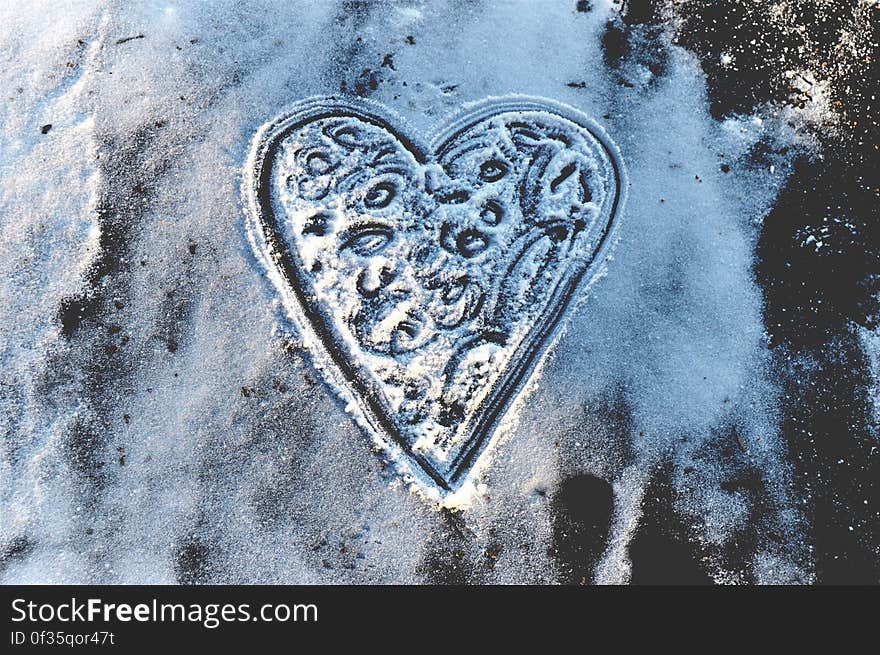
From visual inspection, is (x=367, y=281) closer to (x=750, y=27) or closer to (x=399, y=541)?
(x=399, y=541)

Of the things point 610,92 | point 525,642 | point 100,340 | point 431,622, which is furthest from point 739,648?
point 100,340

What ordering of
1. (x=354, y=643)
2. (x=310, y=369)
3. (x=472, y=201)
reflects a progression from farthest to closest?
(x=472, y=201), (x=310, y=369), (x=354, y=643)

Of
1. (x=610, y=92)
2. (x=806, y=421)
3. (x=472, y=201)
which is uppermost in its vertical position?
(x=610, y=92)

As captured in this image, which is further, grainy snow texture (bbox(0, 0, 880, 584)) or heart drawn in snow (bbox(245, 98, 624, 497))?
heart drawn in snow (bbox(245, 98, 624, 497))

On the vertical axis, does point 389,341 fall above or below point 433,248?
below

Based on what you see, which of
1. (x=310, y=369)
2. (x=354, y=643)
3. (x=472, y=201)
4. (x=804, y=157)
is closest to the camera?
(x=354, y=643)
